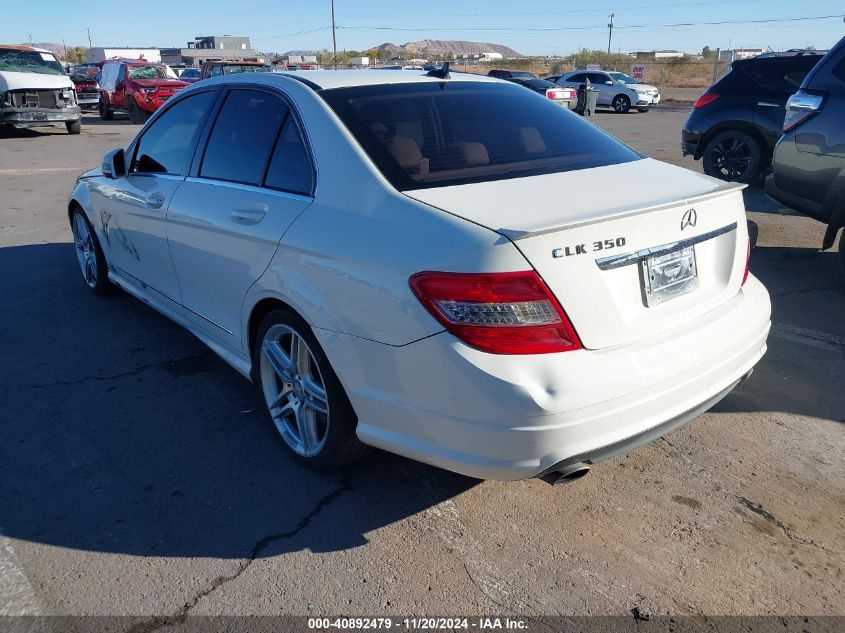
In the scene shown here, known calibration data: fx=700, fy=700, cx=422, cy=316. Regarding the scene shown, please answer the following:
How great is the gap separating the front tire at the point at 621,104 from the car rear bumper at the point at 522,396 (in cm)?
2638

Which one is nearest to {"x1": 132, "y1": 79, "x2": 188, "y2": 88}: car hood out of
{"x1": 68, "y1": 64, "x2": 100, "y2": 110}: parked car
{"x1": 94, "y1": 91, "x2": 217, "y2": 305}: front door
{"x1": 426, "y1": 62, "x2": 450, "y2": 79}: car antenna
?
{"x1": 68, "y1": 64, "x2": 100, "y2": 110}: parked car

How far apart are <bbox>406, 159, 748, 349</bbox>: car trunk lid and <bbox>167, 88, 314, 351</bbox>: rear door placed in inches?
31.3

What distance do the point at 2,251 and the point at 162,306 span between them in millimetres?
3770

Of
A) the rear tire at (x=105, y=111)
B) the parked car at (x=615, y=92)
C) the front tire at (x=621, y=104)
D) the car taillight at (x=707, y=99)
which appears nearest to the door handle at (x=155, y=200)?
the car taillight at (x=707, y=99)

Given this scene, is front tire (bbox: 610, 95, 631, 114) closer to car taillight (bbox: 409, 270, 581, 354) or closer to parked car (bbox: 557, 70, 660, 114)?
parked car (bbox: 557, 70, 660, 114)

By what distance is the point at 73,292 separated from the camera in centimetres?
578

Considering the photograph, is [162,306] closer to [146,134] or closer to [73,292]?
[146,134]

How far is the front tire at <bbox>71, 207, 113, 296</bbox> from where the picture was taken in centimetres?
536

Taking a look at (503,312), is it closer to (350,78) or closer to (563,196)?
(563,196)

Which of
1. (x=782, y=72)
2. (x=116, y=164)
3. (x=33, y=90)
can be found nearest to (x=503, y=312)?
(x=116, y=164)

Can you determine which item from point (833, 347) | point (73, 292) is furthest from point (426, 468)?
point (73, 292)

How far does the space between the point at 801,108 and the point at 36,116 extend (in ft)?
55.0

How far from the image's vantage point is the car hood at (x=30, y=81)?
16.0 metres

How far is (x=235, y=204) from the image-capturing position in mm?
3293
